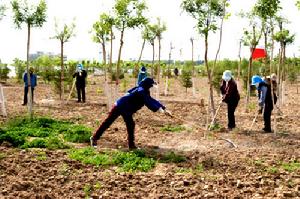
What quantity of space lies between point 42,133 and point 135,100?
109 inches

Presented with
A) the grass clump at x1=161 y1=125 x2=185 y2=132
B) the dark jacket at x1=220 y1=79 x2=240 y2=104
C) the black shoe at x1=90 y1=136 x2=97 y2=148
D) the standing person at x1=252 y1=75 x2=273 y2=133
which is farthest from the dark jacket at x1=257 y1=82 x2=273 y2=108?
the black shoe at x1=90 y1=136 x2=97 y2=148

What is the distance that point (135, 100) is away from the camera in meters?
9.88

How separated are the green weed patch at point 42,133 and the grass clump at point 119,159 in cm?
98

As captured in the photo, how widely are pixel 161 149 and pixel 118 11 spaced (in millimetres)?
7019

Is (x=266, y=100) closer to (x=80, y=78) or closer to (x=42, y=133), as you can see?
(x=42, y=133)

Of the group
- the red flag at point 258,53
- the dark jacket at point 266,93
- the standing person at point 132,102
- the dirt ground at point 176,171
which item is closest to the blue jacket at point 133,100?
the standing person at point 132,102

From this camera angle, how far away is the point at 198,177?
776 cm

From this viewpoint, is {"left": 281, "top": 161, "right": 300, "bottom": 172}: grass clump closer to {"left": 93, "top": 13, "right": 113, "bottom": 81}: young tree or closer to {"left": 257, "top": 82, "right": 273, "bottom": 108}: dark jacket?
{"left": 257, "top": 82, "right": 273, "bottom": 108}: dark jacket

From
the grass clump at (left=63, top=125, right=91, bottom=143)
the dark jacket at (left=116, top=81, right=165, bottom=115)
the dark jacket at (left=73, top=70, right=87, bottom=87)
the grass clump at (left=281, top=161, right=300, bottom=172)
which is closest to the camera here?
the grass clump at (left=281, top=161, right=300, bottom=172)

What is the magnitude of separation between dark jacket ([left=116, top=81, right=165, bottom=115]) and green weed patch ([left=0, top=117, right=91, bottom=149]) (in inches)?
58.7

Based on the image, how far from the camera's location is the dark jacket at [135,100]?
951cm

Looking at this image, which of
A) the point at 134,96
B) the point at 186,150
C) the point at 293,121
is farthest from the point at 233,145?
the point at 293,121

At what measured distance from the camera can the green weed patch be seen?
1012 cm

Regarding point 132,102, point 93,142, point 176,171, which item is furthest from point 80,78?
point 176,171
